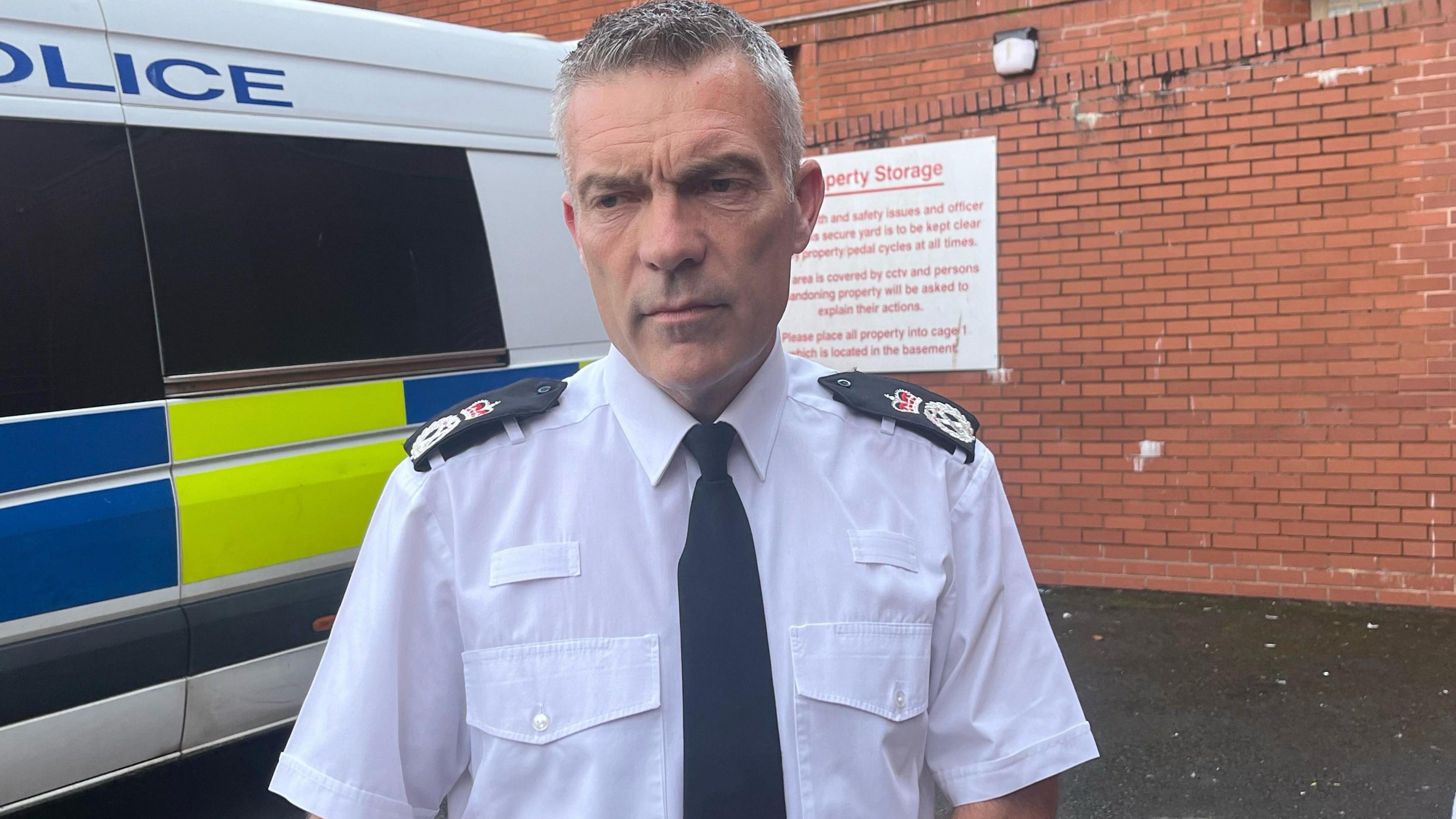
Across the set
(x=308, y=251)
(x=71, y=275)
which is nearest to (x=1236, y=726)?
(x=308, y=251)

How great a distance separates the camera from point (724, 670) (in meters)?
1.32

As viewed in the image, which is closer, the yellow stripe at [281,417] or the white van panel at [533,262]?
the yellow stripe at [281,417]

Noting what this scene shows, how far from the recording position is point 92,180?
293 cm

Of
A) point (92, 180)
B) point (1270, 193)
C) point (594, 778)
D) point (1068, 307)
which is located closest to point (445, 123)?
point (92, 180)

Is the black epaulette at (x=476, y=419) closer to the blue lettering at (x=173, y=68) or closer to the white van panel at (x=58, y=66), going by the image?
the white van panel at (x=58, y=66)

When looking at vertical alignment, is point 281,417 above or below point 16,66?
below

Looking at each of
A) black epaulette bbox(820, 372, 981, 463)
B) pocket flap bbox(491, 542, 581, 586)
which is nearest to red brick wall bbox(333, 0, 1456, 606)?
black epaulette bbox(820, 372, 981, 463)

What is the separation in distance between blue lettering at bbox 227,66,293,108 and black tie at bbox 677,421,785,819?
242 cm

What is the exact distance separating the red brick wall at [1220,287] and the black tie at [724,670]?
4.96m

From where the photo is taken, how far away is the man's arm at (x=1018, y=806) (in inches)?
55.0

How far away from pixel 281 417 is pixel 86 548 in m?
0.61

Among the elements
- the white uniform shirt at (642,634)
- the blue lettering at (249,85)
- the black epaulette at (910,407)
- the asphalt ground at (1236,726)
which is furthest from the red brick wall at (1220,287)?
the white uniform shirt at (642,634)

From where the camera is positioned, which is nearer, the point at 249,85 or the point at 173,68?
the point at 173,68

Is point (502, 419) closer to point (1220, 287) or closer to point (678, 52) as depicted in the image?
point (678, 52)
